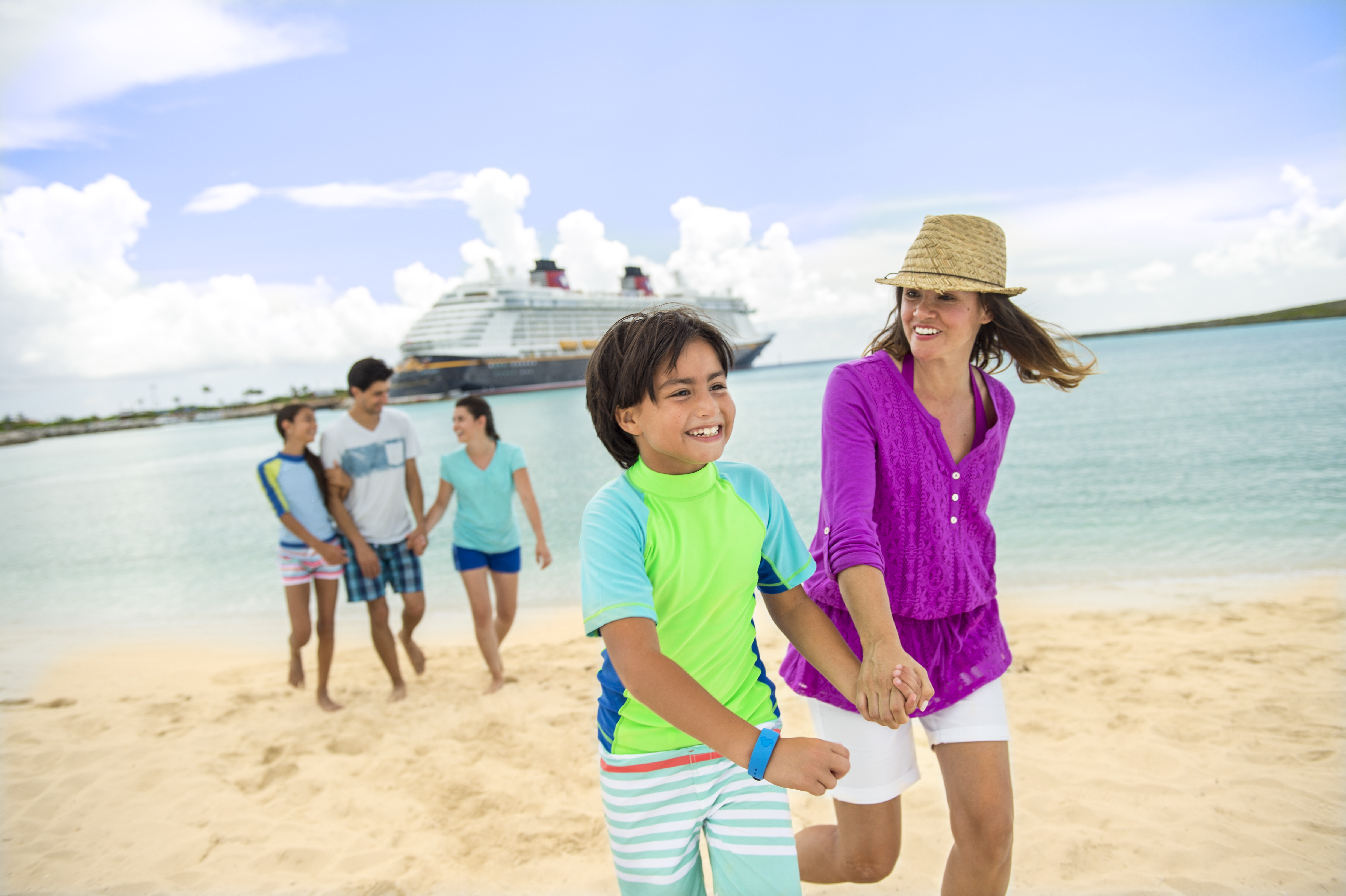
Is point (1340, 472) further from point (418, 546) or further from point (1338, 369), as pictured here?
point (1338, 369)

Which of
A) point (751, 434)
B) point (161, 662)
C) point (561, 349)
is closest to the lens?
point (161, 662)

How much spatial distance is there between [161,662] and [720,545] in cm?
641

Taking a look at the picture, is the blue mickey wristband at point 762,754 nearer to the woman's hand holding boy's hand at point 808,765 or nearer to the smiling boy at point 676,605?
the woman's hand holding boy's hand at point 808,765

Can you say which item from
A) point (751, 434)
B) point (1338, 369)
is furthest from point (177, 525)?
point (1338, 369)

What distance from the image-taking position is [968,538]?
1.84 metres

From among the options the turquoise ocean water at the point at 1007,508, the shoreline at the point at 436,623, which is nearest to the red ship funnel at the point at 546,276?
the turquoise ocean water at the point at 1007,508

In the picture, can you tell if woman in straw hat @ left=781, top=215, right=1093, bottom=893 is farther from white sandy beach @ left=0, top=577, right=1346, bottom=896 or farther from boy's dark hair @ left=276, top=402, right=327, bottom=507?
boy's dark hair @ left=276, top=402, right=327, bottom=507

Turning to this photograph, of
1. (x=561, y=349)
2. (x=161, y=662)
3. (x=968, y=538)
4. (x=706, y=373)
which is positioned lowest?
(x=161, y=662)

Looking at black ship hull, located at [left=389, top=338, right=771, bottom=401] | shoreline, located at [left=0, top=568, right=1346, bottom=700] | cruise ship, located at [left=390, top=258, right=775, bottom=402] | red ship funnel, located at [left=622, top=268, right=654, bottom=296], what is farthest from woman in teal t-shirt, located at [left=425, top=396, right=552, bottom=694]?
red ship funnel, located at [left=622, top=268, right=654, bottom=296]

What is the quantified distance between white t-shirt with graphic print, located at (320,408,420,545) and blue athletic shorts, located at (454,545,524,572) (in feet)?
1.21

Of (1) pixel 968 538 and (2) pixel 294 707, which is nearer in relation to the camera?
(1) pixel 968 538

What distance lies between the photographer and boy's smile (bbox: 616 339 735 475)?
53.5 inches

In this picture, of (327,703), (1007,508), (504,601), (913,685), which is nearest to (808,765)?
(913,685)

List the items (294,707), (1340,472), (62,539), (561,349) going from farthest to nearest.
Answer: (561,349)
(62,539)
(1340,472)
(294,707)
